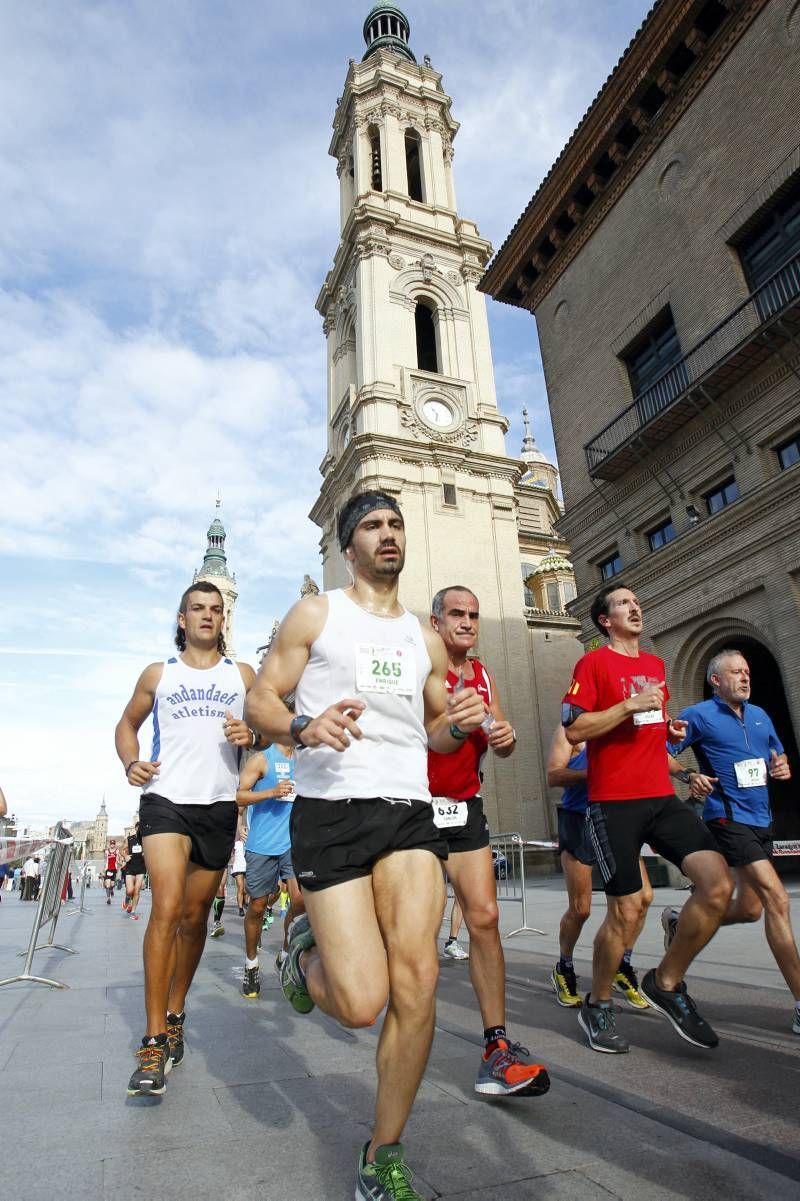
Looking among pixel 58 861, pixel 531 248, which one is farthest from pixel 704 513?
pixel 58 861

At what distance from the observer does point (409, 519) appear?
27719mm

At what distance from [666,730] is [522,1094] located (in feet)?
7.22

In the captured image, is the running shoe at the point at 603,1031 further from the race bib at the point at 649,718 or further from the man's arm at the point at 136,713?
the man's arm at the point at 136,713

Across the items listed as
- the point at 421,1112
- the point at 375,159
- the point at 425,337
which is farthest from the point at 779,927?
the point at 375,159

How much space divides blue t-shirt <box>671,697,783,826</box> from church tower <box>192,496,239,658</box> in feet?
282

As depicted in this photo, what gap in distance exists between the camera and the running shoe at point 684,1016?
3.65m

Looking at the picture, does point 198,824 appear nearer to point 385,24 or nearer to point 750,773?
point 750,773

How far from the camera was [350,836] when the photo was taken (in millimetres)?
2510

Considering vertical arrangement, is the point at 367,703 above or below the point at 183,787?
above

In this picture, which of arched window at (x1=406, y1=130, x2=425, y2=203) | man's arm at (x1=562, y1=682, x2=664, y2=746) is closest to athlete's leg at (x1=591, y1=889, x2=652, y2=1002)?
man's arm at (x1=562, y1=682, x2=664, y2=746)

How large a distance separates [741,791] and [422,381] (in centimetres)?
2850

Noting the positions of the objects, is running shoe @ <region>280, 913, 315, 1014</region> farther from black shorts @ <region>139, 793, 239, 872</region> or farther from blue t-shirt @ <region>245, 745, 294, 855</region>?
blue t-shirt @ <region>245, 745, 294, 855</region>

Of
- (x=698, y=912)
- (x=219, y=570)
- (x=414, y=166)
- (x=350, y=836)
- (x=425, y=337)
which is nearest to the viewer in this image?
(x=350, y=836)

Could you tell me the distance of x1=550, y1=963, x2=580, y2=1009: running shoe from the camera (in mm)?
4895
